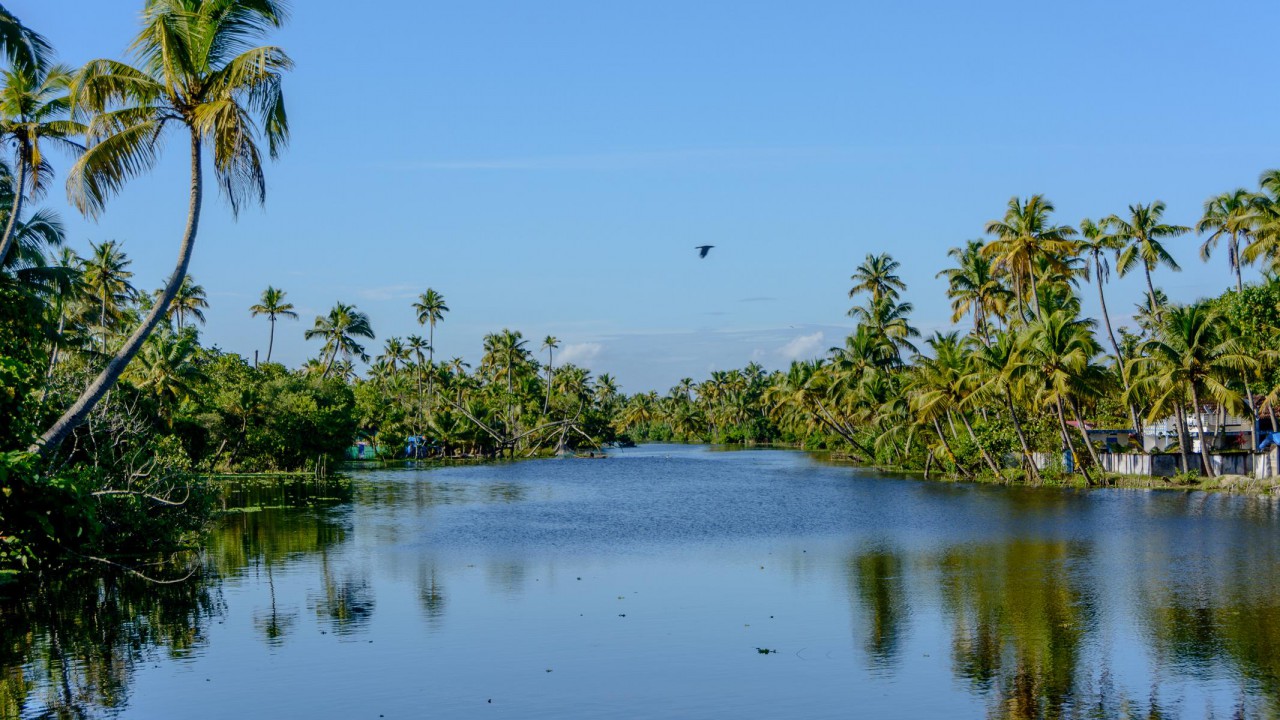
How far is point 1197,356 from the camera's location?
158 feet

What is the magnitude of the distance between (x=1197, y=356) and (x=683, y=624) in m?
36.7

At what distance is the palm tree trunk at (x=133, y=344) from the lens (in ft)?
67.8

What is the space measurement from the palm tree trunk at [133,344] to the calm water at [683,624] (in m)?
3.64

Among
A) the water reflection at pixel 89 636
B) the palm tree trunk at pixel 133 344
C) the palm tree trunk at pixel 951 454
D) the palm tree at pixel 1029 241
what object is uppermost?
the palm tree at pixel 1029 241

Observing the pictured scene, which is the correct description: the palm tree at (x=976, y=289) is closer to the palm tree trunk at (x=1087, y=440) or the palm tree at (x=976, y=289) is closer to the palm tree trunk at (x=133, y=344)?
the palm tree trunk at (x=1087, y=440)

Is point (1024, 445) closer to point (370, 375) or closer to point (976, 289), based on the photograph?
point (976, 289)

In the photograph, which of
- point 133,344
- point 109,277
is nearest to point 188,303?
point 109,277

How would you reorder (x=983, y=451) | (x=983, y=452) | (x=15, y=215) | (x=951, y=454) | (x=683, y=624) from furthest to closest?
(x=951, y=454) → (x=983, y=452) → (x=983, y=451) → (x=15, y=215) → (x=683, y=624)

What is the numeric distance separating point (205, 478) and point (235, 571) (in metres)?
5.49

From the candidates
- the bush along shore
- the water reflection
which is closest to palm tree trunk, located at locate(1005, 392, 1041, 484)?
the bush along shore

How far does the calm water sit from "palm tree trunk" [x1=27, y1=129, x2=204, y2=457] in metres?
3.64

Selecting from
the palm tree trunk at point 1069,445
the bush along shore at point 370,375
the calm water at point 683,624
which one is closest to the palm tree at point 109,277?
the bush along shore at point 370,375

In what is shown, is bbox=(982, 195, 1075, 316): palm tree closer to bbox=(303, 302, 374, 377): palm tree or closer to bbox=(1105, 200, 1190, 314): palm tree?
bbox=(1105, 200, 1190, 314): palm tree

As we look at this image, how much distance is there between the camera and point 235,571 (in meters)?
27.2
